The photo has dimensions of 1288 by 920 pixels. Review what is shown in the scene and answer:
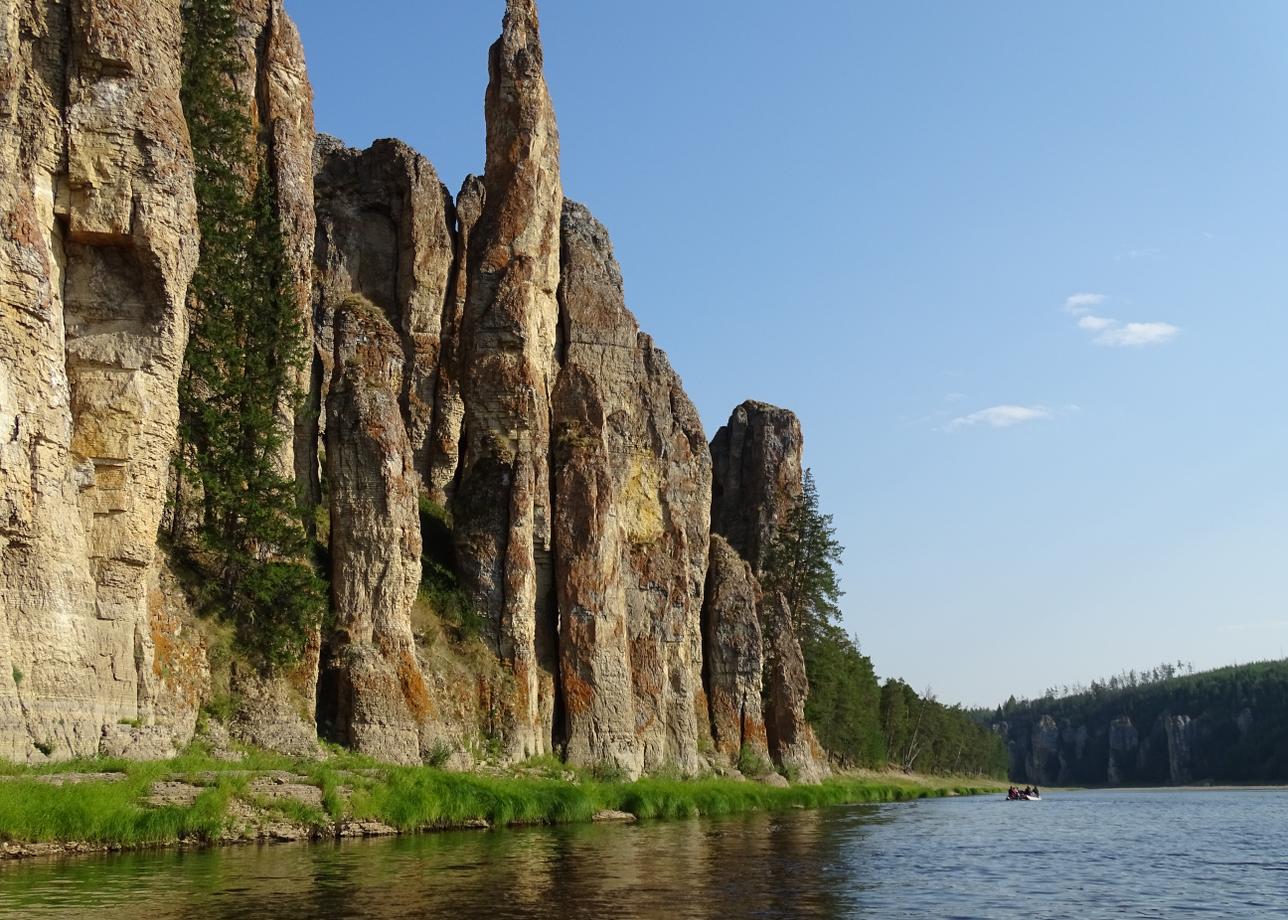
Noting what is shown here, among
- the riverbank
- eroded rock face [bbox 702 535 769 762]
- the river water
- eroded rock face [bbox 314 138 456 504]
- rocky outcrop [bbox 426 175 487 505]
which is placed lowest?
the river water

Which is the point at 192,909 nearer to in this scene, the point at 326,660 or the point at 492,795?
the point at 492,795

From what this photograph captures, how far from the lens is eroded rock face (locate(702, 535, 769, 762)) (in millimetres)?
79375

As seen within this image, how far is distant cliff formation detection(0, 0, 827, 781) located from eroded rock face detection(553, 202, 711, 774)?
0.20m

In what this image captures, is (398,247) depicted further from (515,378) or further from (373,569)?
(373,569)

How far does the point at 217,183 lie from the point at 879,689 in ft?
326

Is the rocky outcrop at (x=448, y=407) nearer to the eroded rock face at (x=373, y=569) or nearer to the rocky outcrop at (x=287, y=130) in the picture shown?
the rocky outcrop at (x=287, y=130)

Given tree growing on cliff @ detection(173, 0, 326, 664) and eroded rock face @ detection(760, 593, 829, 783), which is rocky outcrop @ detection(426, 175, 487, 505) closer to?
tree growing on cliff @ detection(173, 0, 326, 664)

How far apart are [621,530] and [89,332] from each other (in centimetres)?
3478

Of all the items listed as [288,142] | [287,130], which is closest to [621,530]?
[288,142]

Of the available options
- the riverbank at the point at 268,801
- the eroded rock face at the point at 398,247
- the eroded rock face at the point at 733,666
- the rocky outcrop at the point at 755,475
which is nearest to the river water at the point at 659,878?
the riverbank at the point at 268,801

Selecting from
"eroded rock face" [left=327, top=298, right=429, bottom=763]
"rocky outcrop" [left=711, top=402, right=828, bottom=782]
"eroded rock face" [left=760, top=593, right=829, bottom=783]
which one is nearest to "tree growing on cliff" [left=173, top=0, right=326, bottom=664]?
"eroded rock face" [left=327, top=298, right=429, bottom=763]

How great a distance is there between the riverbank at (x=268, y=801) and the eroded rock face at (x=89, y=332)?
2.84m

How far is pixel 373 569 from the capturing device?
47.4m

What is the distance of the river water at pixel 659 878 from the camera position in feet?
70.9
